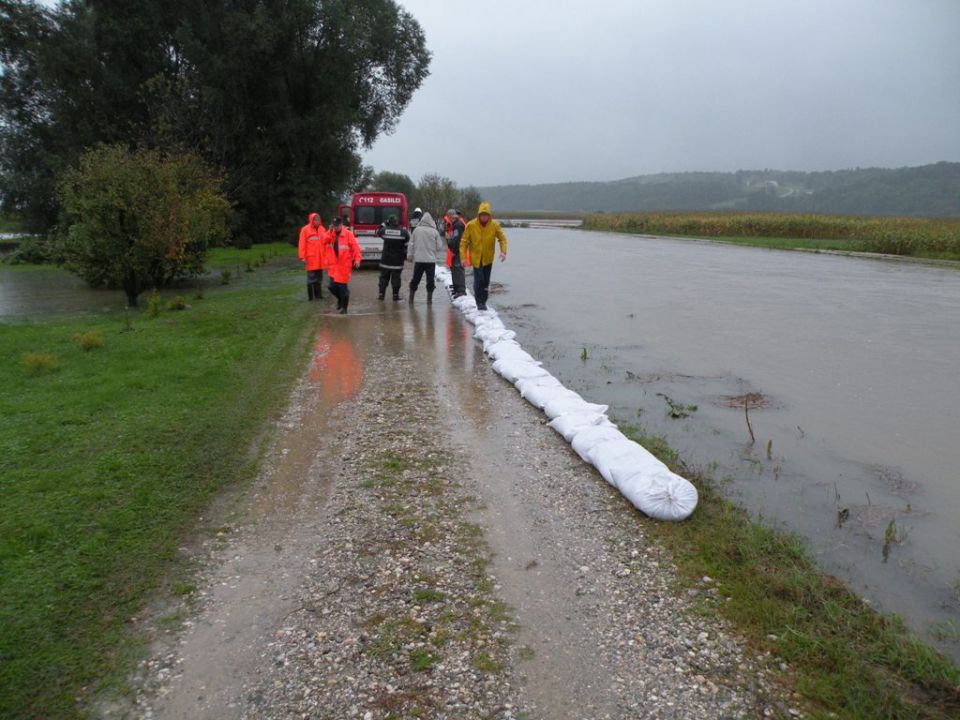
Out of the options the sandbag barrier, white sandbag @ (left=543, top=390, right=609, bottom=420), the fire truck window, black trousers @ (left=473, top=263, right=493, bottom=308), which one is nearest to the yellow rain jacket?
black trousers @ (left=473, top=263, right=493, bottom=308)

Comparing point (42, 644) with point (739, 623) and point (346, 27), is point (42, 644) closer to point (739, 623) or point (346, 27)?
point (739, 623)

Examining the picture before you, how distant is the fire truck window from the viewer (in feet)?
75.5

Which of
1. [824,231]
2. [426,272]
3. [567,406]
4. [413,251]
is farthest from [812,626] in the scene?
[824,231]

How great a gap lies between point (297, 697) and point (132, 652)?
84cm

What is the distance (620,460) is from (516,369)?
296 centimetres

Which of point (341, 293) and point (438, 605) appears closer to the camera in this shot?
point (438, 605)

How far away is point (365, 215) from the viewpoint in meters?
23.0

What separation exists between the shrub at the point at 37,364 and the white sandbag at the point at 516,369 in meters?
5.33

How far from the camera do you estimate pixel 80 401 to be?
6758 millimetres

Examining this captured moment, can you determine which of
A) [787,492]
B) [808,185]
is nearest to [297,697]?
[787,492]

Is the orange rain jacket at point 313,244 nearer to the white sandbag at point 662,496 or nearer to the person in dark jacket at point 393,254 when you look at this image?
the person in dark jacket at point 393,254

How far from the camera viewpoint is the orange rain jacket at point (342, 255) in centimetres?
1206

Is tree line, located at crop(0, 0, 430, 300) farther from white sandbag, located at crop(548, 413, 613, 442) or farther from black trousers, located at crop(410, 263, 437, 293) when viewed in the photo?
white sandbag, located at crop(548, 413, 613, 442)

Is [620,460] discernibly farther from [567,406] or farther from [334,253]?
[334,253]
